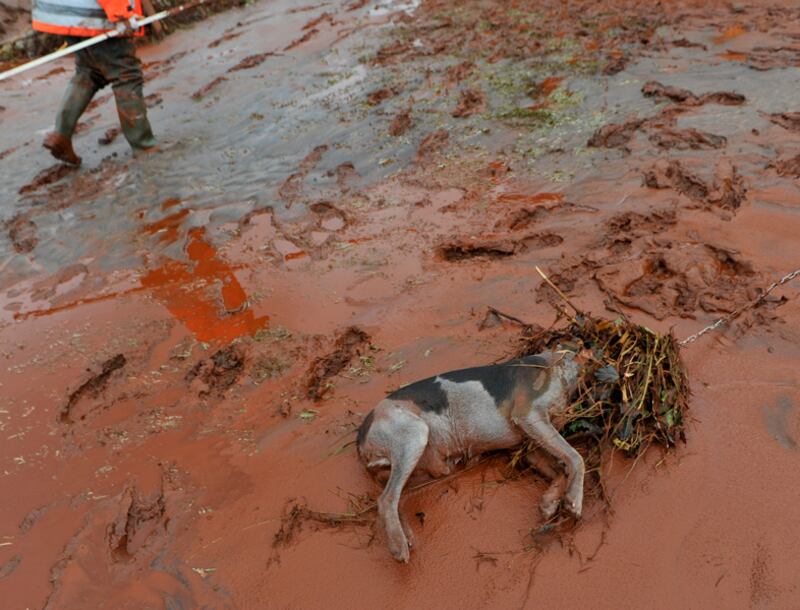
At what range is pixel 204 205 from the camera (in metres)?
6.32

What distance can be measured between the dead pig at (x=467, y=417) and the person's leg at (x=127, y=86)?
5.84 metres

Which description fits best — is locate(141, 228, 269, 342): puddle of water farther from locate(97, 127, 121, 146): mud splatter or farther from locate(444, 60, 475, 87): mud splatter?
locate(444, 60, 475, 87): mud splatter

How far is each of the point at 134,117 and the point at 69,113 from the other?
697 millimetres

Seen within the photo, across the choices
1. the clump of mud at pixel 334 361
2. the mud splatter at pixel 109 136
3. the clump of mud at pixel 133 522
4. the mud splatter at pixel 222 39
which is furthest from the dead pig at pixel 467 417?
the mud splatter at pixel 222 39

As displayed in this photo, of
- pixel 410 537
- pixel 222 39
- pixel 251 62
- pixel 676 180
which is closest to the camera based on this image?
pixel 410 537

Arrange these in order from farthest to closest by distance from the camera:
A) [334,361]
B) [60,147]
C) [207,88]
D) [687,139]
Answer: [207,88], [60,147], [687,139], [334,361]

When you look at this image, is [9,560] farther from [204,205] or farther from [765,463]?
[204,205]

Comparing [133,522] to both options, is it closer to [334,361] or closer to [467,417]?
[334,361]

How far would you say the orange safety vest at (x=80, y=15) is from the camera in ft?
22.5

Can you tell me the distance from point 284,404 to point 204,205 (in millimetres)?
3336

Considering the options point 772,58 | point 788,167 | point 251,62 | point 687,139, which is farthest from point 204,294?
point 772,58

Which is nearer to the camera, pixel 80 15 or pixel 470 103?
pixel 80 15

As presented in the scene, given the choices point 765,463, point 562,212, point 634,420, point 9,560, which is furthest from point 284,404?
point 562,212

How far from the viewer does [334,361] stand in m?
4.01
